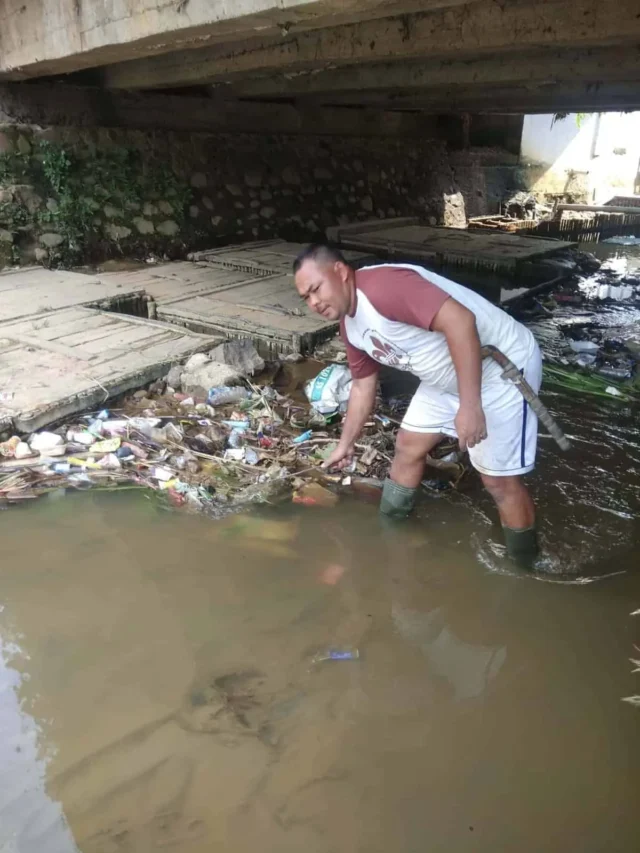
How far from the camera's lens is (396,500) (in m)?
3.09

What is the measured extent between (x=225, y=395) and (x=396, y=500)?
1690 millimetres

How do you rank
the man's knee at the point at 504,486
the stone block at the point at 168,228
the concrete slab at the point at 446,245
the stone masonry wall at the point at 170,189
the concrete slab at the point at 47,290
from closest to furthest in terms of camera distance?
the man's knee at the point at 504,486 → the concrete slab at the point at 47,290 → the stone masonry wall at the point at 170,189 → the stone block at the point at 168,228 → the concrete slab at the point at 446,245

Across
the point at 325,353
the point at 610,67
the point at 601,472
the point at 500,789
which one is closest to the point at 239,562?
the point at 500,789

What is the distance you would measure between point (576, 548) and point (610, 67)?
15.2ft

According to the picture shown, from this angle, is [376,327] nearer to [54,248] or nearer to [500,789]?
[500,789]

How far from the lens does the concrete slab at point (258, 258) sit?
7227mm

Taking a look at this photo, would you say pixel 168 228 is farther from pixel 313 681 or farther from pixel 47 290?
pixel 313 681

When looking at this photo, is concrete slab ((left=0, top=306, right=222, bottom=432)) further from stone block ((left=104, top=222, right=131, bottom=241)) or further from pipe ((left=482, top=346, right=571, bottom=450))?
pipe ((left=482, top=346, right=571, bottom=450))

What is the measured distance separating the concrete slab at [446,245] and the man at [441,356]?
19.6 ft

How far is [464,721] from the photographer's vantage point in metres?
2.10

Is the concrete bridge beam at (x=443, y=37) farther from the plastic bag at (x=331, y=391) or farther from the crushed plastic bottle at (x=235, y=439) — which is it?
the crushed plastic bottle at (x=235, y=439)

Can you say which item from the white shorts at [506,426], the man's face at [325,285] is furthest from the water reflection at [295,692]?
the man's face at [325,285]

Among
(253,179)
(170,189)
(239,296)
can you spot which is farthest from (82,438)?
(253,179)

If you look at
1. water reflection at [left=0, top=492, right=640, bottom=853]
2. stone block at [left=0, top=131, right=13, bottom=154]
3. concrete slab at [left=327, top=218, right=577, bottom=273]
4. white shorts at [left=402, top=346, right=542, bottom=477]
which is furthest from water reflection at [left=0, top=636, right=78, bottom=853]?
concrete slab at [left=327, top=218, right=577, bottom=273]
